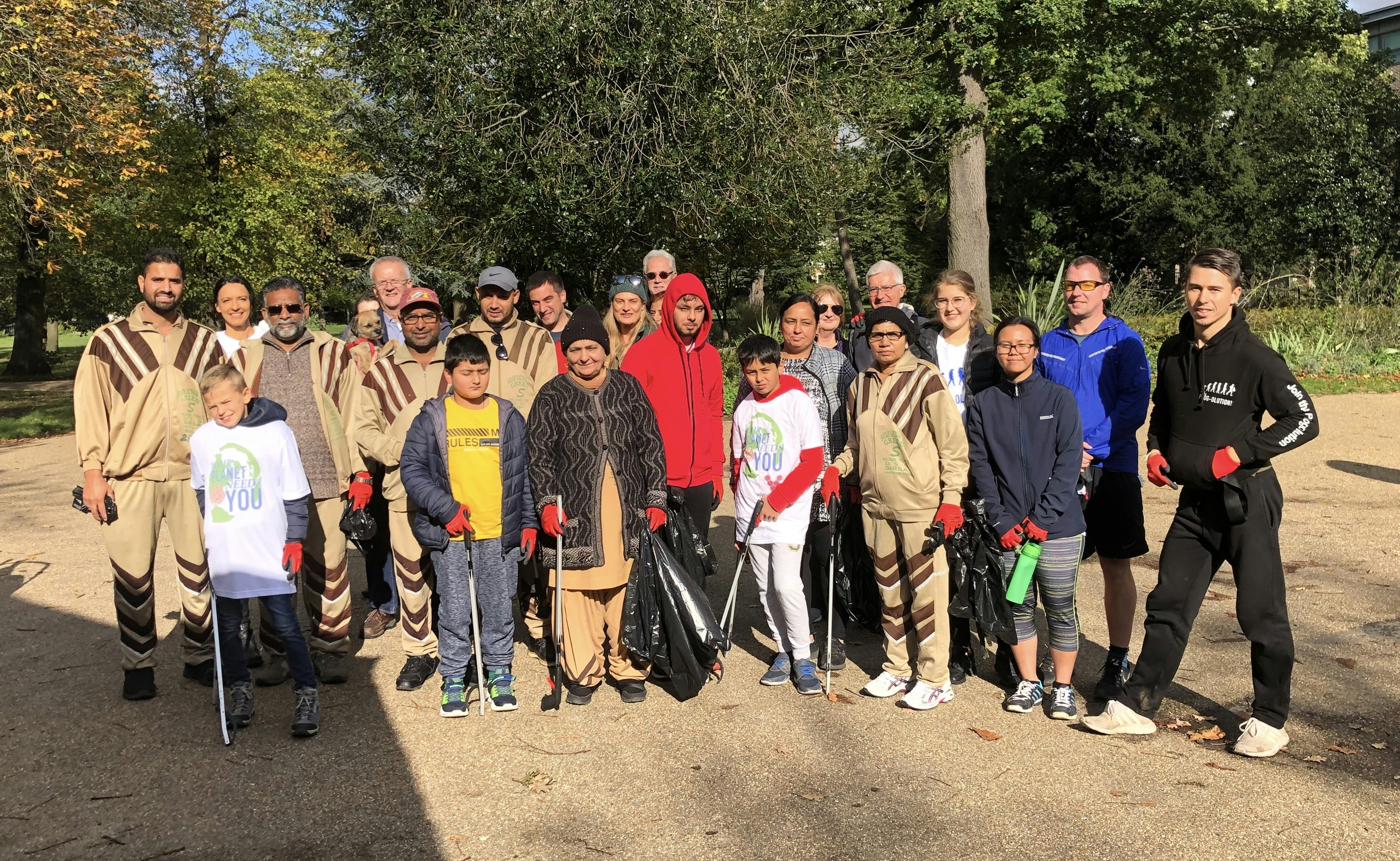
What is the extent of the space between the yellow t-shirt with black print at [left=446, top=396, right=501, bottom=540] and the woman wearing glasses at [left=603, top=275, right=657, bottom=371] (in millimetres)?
1272

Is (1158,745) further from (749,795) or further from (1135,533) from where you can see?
(749,795)

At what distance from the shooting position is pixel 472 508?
5156 mm

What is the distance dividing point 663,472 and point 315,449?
1.87 meters

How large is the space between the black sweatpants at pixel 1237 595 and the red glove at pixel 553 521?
261cm

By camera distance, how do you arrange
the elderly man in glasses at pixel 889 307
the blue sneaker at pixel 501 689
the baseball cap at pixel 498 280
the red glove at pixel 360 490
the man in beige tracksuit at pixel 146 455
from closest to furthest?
1. the blue sneaker at pixel 501 689
2. the man in beige tracksuit at pixel 146 455
3. the red glove at pixel 360 490
4. the elderly man in glasses at pixel 889 307
5. the baseball cap at pixel 498 280

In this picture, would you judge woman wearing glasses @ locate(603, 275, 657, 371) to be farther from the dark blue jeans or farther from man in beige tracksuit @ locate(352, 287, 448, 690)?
the dark blue jeans

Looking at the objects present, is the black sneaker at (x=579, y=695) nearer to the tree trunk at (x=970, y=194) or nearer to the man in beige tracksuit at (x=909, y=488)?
the man in beige tracksuit at (x=909, y=488)

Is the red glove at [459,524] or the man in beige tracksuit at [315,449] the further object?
the man in beige tracksuit at [315,449]

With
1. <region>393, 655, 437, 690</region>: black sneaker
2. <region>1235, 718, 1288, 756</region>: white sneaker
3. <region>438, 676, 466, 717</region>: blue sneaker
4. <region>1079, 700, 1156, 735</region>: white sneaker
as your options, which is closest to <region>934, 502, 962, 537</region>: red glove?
<region>1079, 700, 1156, 735</region>: white sneaker

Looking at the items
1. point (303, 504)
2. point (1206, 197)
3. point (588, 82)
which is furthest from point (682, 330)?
point (1206, 197)

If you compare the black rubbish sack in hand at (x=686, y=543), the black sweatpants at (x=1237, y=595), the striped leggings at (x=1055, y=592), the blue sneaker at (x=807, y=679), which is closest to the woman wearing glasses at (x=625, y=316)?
the black rubbish sack in hand at (x=686, y=543)

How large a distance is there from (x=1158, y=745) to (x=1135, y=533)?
993 mm

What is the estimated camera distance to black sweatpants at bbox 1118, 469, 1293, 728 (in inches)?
174

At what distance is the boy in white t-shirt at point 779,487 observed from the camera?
17.8 ft
